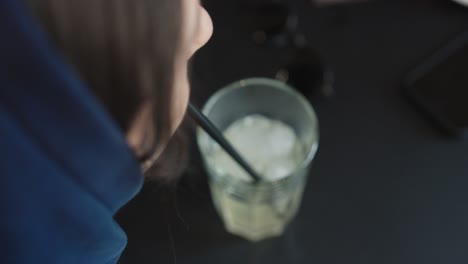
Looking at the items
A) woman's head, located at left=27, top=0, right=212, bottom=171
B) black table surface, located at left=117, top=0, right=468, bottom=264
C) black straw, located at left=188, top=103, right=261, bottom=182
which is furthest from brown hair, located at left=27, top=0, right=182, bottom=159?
black table surface, located at left=117, top=0, right=468, bottom=264

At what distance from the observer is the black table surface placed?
0.57m

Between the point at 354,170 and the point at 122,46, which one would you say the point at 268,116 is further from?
the point at 122,46

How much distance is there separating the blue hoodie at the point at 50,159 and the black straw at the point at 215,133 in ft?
0.33

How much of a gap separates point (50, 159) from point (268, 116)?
13.2 inches

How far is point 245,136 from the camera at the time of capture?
1.94ft

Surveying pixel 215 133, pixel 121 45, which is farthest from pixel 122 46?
pixel 215 133

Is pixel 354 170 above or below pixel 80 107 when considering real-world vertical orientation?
below

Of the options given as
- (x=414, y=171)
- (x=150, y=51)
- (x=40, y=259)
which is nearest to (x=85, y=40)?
(x=150, y=51)

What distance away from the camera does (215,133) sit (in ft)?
1.50

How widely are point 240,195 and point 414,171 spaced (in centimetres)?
19

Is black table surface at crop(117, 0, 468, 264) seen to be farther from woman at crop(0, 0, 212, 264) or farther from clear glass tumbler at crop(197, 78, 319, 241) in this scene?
woman at crop(0, 0, 212, 264)

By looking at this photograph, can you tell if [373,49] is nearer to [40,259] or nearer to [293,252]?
[293,252]

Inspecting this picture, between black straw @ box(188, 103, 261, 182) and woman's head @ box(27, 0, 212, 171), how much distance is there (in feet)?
0.30

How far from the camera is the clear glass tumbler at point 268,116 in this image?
54cm
